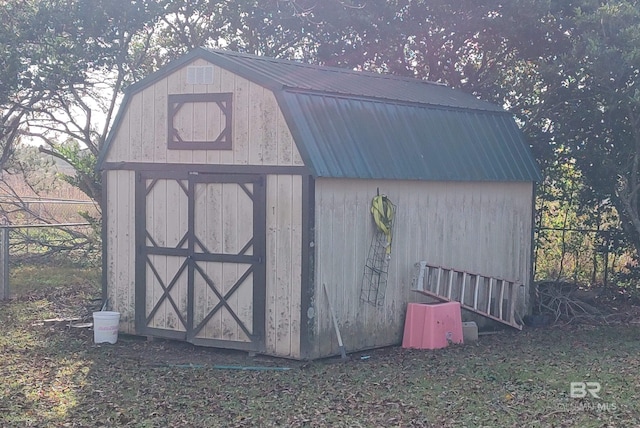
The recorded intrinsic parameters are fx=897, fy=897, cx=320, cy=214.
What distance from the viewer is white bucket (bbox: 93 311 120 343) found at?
1047 centimetres

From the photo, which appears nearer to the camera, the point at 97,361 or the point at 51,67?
the point at 97,361

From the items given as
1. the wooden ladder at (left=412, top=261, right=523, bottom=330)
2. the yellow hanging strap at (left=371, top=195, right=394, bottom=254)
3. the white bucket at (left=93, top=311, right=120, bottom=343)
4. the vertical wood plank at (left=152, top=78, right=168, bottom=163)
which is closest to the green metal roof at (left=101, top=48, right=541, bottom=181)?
the vertical wood plank at (left=152, top=78, right=168, bottom=163)

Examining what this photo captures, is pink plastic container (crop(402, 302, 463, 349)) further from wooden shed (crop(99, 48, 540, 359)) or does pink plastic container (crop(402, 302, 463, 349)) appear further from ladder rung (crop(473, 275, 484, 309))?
ladder rung (crop(473, 275, 484, 309))

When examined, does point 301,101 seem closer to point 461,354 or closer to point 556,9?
point 461,354

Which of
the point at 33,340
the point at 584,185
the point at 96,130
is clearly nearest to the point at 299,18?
the point at 96,130

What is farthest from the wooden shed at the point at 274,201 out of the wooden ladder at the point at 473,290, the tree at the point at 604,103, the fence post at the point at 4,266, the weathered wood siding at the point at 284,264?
the fence post at the point at 4,266

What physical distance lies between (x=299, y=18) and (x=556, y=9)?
446cm

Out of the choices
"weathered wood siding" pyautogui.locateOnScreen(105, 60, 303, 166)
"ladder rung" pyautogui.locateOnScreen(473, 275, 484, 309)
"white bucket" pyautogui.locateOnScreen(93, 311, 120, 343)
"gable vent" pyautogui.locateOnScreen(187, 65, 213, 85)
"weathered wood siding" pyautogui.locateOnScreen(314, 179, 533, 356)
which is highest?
"gable vent" pyautogui.locateOnScreen(187, 65, 213, 85)

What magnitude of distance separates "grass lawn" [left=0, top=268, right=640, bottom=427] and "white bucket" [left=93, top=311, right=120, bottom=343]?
14 cm

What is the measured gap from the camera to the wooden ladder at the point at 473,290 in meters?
10.9

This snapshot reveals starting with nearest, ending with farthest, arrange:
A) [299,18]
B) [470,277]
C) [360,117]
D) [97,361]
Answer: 1. [97,361]
2. [360,117]
3. [470,277]
4. [299,18]

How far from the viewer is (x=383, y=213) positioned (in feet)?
33.3

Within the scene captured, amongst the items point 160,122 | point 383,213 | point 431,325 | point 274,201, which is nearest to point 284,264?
point 274,201

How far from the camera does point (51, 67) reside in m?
15.0
